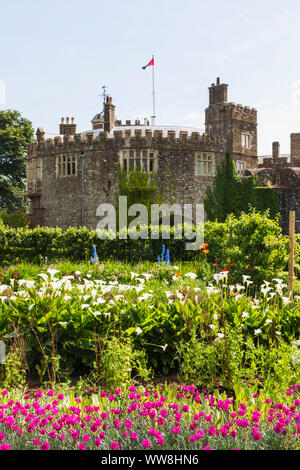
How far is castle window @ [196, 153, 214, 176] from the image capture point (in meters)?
27.7

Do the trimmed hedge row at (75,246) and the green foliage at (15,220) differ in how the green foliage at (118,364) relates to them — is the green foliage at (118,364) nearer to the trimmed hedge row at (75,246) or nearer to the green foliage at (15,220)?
the trimmed hedge row at (75,246)

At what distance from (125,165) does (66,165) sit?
13.7 ft

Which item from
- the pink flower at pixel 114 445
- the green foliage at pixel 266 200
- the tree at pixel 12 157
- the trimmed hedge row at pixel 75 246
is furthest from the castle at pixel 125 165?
the pink flower at pixel 114 445

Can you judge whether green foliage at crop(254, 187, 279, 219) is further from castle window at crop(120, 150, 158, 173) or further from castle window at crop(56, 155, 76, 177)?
castle window at crop(56, 155, 76, 177)

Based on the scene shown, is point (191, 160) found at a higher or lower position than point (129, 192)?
higher

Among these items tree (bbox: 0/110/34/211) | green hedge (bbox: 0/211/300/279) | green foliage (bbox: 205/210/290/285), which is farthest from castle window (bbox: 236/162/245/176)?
green foliage (bbox: 205/210/290/285)

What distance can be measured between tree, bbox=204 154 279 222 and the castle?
25.8 inches

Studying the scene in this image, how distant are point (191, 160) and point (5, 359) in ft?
77.6

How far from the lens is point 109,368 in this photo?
465 centimetres

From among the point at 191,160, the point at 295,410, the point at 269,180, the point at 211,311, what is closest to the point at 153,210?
the point at 191,160

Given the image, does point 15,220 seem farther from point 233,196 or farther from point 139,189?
point 233,196
